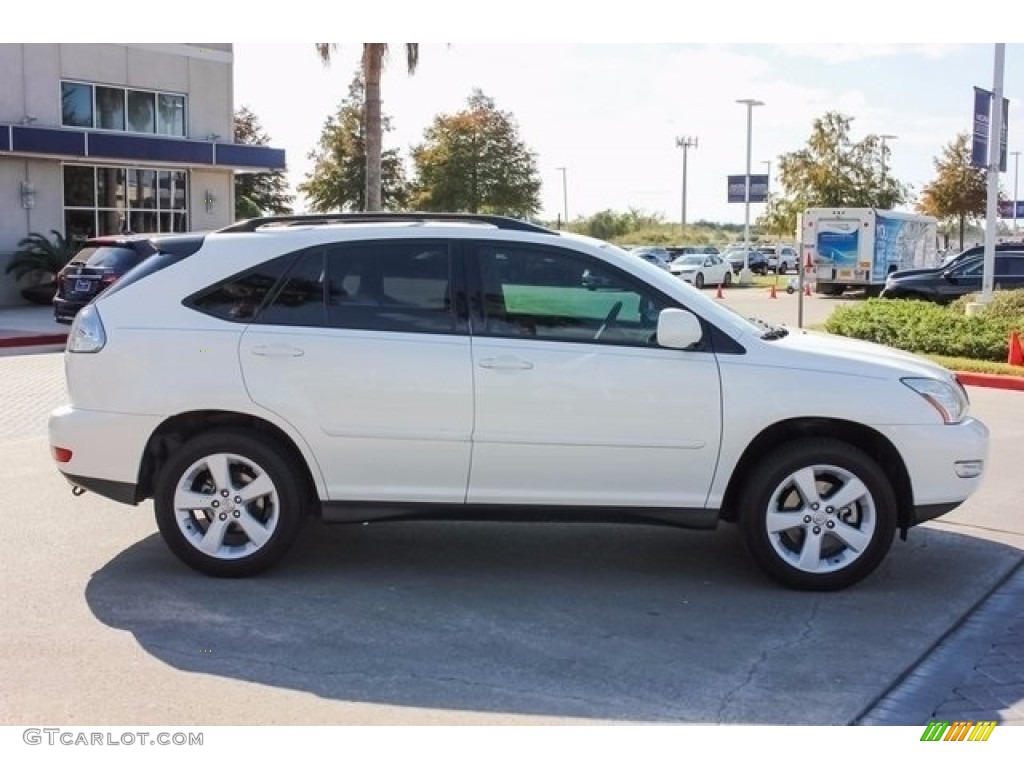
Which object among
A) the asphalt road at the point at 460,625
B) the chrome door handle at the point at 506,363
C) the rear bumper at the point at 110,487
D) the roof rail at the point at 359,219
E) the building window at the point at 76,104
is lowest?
the asphalt road at the point at 460,625

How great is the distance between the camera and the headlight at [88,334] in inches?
221

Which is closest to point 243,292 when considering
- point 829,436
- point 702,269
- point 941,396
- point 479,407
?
point 479,407

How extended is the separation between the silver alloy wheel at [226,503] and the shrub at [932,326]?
12.1m

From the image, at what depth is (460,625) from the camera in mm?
5090

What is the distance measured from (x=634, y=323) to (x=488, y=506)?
1.15 metres

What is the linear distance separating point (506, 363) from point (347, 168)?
2092 inches

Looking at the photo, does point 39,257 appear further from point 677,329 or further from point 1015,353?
point 677,329

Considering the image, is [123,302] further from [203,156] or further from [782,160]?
[782,160]

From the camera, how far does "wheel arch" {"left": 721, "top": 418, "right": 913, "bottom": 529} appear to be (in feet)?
18.2

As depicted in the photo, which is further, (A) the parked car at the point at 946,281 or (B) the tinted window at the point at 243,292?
(A) the parked car at the point at 946,281

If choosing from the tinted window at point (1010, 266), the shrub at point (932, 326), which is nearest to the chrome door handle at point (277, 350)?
the shrub at point (932, 326)

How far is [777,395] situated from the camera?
5.43 m

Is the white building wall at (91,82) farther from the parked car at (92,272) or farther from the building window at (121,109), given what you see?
the parked car at (92,272)


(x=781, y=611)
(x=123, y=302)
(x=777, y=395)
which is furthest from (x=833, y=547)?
(x=123, y=302)
